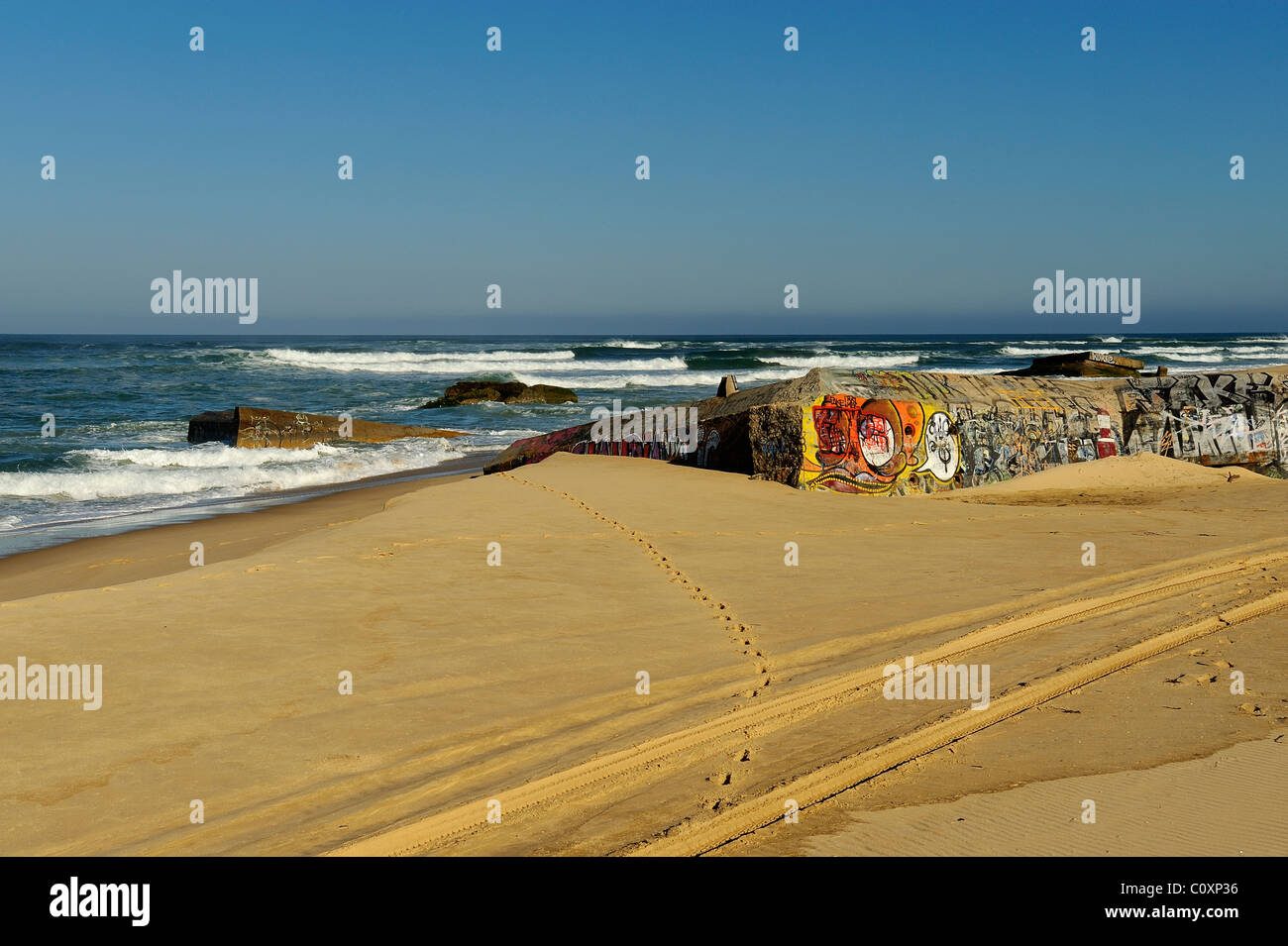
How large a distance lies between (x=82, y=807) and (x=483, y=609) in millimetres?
3217

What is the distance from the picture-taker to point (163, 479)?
16.7 m

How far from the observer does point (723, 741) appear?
4.61 m

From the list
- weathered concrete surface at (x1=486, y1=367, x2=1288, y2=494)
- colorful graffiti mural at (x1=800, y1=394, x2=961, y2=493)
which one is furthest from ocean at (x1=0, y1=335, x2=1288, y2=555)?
colorful graffiti mural at (x1=800, y1=394, x2=961, y2=493)

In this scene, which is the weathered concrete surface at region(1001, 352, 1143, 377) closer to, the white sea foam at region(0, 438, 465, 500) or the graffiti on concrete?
the graffiti on concrete

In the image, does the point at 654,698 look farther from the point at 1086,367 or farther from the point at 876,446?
the point at 1086,367

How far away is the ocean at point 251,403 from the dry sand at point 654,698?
604 centimetres

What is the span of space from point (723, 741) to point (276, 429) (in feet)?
61.7

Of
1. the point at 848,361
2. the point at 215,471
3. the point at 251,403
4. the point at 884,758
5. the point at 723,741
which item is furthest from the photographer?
the point at 848,361

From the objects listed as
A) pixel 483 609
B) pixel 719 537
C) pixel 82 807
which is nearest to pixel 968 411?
pixel 719 537

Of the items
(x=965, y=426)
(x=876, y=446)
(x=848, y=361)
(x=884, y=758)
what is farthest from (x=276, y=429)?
(x=848, y=361)

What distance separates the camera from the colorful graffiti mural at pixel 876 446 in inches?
512

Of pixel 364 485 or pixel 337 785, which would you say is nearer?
pixel 337 785
